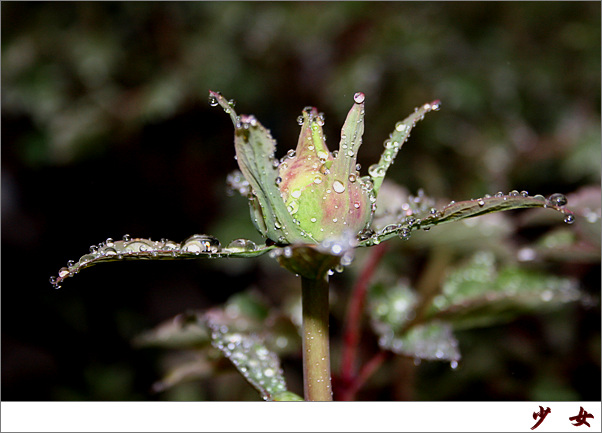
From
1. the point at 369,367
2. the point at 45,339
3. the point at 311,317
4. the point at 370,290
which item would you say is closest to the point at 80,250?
the point at 45,339

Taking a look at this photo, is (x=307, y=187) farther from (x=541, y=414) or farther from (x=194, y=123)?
(x=194, y=123)

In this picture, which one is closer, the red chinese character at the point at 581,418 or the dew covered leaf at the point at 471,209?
the dew covered leaf at the point at 471,209

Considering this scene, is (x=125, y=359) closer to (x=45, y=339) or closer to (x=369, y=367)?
(x=45, y=339)

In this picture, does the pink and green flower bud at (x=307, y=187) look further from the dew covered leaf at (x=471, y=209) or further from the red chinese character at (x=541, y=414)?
the red chinese character at (x=541, y=414)

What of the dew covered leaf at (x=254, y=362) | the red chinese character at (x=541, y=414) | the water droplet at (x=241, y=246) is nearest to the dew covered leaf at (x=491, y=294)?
the red chinese character at (x=541, y=414)

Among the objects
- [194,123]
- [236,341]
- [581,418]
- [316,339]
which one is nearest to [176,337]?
[236,341]

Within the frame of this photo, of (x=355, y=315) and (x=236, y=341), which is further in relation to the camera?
Answer: (x=355, y=315)
